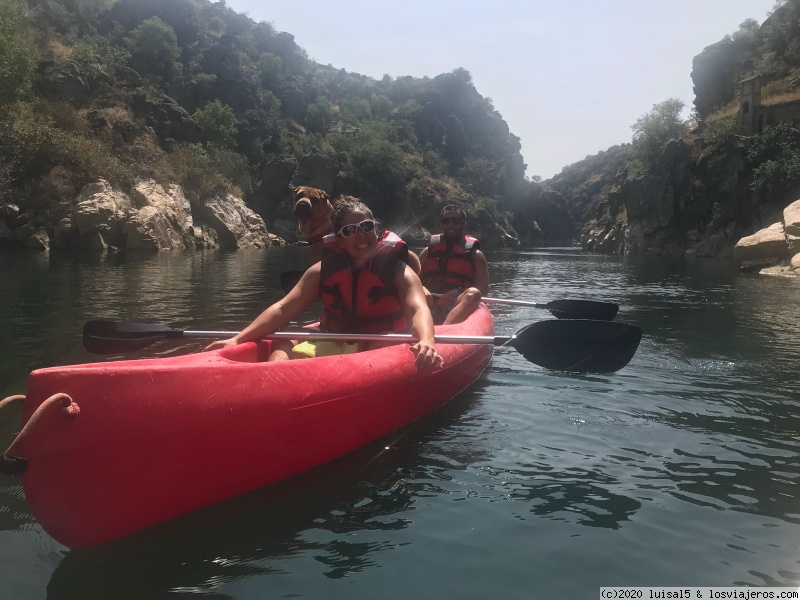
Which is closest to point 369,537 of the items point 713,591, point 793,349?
point 713,591

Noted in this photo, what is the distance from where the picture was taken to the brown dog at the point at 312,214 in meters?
5.16

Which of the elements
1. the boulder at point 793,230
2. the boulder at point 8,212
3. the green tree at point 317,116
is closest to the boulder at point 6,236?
the boulder at point 8,212

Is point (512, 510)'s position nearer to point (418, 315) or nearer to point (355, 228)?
point (418, 315)

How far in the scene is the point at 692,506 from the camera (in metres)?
3.20

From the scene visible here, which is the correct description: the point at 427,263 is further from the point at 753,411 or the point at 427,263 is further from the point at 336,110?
the point at 336,110

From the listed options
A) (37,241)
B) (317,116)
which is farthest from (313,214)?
(317,116)

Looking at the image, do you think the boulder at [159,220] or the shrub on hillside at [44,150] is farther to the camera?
the boulder at [159,220]

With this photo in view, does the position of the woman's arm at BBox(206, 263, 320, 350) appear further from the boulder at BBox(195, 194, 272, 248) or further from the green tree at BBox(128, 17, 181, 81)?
the green tree at BBox(128, 17, 181, 81)

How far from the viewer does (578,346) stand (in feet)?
15.0

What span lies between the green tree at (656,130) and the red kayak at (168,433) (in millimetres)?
46806

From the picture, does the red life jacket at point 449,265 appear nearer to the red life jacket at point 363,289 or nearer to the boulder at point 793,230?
the red life jacket at point 363,289

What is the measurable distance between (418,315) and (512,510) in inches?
53.6

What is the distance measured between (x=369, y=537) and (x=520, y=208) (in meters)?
91.4

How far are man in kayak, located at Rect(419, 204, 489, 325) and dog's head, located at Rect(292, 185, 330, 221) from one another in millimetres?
2113
